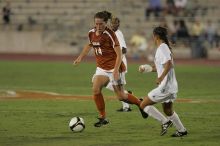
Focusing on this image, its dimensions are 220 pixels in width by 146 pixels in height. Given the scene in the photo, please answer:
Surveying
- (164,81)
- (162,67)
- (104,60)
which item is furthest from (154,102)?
(104,60)

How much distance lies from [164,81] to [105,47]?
2043 millimetres

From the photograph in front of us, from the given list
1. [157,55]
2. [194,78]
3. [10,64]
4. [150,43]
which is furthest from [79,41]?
Answer: [157,55]

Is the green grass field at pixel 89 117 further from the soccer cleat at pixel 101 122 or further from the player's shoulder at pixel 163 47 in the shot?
the player's shoulder at pixel 163 47

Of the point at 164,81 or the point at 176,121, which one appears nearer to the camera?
the point at 164,81

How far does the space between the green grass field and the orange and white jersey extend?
1154 mm

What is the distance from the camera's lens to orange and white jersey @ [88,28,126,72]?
12.8 metres

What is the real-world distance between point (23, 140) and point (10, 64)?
70.6 ft

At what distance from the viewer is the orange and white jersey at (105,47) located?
12.8 metres

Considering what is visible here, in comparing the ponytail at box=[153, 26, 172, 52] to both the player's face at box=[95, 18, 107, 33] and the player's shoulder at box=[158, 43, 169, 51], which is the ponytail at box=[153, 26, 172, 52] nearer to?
the player's shoulder at box=[158, 43, 169, 51]

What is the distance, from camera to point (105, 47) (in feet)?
42.2

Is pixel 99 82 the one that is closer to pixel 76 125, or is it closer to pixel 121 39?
pixel 76 125

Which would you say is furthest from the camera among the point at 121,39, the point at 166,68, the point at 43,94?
the point at 43,94

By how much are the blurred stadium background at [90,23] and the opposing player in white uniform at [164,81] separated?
2458 centimetres

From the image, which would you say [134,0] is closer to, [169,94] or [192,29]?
[192,29]
